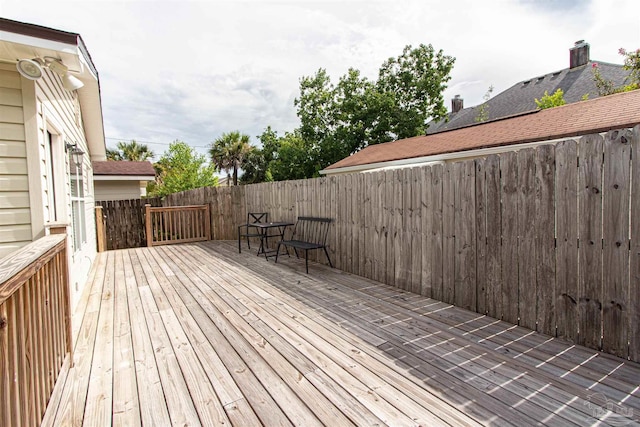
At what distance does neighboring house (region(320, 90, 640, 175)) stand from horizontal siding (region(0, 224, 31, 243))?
7.88 meters

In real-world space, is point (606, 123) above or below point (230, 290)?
above

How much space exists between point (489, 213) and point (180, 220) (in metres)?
8.21

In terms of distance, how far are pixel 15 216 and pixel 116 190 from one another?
11207 mm

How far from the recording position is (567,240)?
2.47 metres

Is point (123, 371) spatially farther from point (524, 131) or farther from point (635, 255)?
point (524, 131)

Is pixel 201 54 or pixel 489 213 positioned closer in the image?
pixel 489 213

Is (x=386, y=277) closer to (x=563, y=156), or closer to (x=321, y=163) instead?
(x=563, y=156)

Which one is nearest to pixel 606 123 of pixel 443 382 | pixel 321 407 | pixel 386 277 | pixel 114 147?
pixel 386 277

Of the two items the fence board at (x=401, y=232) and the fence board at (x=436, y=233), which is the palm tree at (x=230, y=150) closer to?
the fence board at (x=401, y=232)

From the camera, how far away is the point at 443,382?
1988mm

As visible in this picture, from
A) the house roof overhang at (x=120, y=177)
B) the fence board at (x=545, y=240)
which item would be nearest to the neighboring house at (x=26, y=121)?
the fence board at (x=545, y=240)

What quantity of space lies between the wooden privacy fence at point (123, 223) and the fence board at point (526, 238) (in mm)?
9900

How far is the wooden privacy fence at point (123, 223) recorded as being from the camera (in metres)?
9.12

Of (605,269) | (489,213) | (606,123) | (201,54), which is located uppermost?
(201,54)
